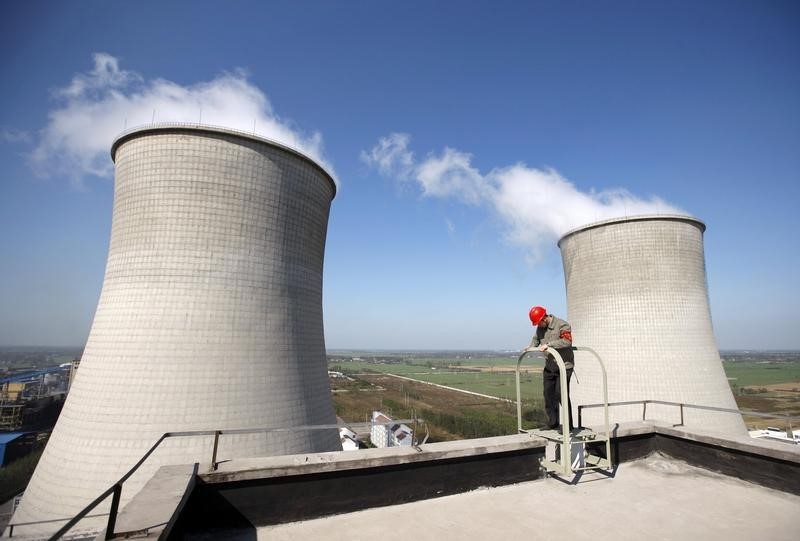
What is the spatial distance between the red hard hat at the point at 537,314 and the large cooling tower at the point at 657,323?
10450 mm

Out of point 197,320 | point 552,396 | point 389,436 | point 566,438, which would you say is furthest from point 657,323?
point 389,436

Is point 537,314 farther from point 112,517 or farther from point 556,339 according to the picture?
point 112,517

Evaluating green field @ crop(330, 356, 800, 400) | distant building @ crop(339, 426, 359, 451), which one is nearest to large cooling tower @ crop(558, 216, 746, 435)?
distant building @ crop(339, 426, 359, 451)

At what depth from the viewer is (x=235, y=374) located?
291 inches

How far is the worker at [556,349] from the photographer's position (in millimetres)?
3779

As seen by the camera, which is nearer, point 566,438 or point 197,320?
point 566,438

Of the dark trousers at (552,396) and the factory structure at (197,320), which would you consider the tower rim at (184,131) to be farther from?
the dark trousers at (552,396)

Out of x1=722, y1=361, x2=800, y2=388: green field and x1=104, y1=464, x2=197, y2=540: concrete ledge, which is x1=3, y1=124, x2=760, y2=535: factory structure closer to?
x1=104, y1=464, x2=197, y2=540: concrete ledge

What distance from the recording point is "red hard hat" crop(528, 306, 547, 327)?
3.89 meters

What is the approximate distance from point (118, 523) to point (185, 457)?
569 centimetres

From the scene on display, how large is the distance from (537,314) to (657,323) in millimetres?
10824

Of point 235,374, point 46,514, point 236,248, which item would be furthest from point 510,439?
point 46,514

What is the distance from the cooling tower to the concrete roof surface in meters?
5.23

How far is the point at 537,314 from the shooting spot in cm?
391
